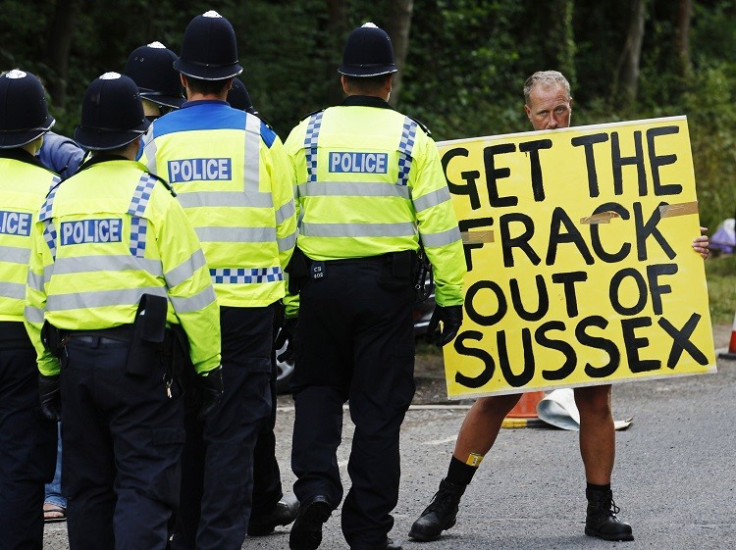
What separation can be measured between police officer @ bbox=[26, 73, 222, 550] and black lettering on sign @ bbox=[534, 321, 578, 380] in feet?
6.34

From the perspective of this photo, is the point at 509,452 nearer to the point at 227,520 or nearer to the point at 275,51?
the point at 227,520

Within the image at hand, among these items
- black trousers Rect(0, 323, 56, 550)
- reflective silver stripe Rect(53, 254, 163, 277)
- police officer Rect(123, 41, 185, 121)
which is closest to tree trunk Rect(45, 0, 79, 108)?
police officer Rect(123, 41, 185, 121)

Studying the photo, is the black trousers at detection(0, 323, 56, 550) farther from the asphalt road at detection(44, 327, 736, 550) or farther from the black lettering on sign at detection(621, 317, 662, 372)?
the black lettering on sign at detection(621, 317, 662, 372)

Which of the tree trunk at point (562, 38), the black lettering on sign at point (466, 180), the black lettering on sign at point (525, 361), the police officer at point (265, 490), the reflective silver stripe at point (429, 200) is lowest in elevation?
the police officer at point (265, 490)

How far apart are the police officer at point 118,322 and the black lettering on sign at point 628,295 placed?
217 centimetres

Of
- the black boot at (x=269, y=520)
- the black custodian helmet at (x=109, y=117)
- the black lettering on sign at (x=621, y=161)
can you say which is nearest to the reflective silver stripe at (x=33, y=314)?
the black custodian helmet at (x=109, y=117)

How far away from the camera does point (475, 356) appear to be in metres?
6.45

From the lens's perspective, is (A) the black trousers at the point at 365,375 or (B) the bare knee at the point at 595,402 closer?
(A) the black trousers at the point at 365,375

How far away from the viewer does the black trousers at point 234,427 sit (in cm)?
546

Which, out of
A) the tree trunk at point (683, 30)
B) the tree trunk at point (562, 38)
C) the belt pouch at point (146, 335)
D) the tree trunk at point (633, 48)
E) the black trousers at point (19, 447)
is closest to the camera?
the belt pouch at point (146, 335)

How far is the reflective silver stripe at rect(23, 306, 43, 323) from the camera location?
16.6ft

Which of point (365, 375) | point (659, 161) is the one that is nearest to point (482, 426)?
point (365, 375)

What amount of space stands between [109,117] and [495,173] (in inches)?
83.8

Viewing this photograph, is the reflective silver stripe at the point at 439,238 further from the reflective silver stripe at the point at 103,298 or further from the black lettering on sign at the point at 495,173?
the reflective silver stripe at the point at 103,298
